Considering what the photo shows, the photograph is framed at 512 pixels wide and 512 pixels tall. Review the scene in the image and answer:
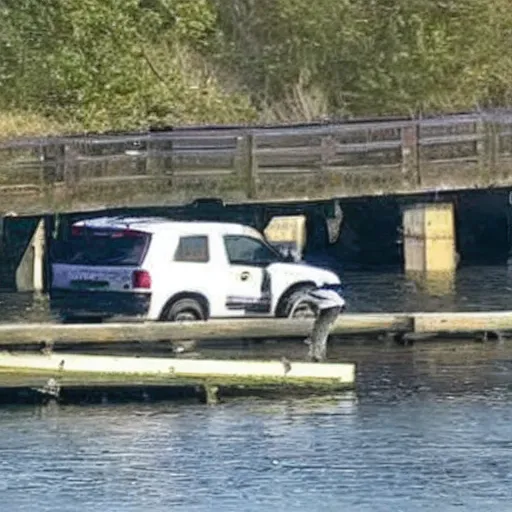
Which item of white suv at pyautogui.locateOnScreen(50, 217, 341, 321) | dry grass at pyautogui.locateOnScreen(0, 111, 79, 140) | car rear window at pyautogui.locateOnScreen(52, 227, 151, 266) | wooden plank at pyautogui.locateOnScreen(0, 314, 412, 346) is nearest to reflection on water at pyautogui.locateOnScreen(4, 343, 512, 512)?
wooden plank at pyautogui.locateOnScreen(0, 314, 412, 346)

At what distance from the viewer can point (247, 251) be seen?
2947cm

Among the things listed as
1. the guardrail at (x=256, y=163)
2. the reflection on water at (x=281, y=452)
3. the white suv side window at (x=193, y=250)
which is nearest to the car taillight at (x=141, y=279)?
the white suv side window at (x=193, y=250)

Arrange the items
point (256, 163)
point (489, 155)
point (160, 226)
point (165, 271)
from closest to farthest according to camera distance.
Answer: point (165, 271)
point (160, 226)
point (256, 163)
point (489, 155)

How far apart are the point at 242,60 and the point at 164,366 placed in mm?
25689

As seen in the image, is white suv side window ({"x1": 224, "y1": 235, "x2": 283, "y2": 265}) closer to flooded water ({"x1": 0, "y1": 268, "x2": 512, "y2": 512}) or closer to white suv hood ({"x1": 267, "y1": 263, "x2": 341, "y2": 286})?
white suv hood ({"x1": 267, "y1": 263, "x2": 341, "y2": 286})

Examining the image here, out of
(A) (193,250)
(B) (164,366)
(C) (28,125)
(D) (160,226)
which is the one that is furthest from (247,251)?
(C) (28,125)

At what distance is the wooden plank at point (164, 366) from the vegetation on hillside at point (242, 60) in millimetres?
18349

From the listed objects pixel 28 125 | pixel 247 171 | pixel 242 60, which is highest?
pixel 242 60

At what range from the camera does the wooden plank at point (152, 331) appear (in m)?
27.7

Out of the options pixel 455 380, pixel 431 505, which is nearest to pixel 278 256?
pixel 455 380

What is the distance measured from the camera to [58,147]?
36.0 meters

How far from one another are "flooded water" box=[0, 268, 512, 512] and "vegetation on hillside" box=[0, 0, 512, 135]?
17057 mm

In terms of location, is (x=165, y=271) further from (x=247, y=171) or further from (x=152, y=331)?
(x=247, y=171)

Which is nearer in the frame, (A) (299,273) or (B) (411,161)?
(A) (299,273)
